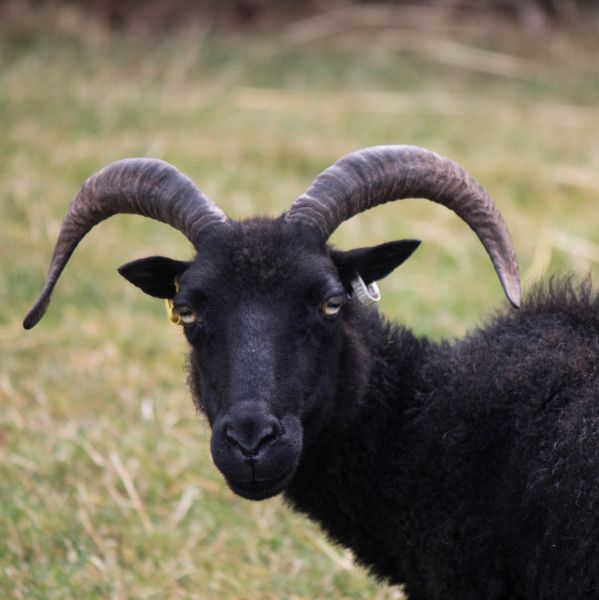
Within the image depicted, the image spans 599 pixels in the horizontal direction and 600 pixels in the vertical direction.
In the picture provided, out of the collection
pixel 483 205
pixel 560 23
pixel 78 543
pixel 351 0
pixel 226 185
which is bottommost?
pixel 78 543

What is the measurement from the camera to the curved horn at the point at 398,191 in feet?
21.5

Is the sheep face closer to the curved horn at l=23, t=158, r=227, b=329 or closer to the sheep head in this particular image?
the sheep head

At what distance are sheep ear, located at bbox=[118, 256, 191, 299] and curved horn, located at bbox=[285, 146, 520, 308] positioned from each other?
75cm

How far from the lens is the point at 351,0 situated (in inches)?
894

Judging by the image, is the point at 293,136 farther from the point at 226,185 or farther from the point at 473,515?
the point at 473,515

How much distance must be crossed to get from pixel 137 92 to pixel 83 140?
5.86 ft

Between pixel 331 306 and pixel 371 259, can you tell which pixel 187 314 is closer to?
pixel 331 306

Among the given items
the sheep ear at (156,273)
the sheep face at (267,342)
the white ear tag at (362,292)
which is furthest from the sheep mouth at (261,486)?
the sheep ear at (156,273)

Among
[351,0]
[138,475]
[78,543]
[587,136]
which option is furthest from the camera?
[351,0]

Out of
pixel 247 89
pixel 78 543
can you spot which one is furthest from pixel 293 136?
pixel 78 543

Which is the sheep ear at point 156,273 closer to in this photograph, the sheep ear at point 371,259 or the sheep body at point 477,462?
the sheep ear at point 371,259

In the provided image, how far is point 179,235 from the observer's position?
13.9 meters

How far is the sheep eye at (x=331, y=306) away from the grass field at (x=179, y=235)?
7.12 feet

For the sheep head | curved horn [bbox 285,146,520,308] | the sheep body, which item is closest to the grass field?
the sheep body
